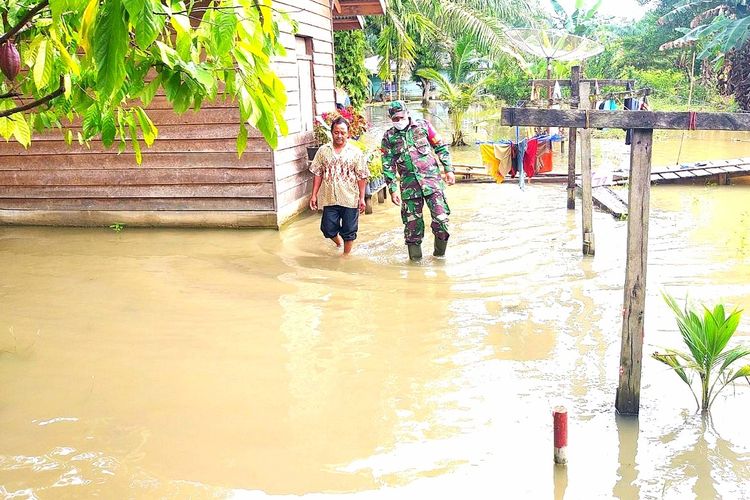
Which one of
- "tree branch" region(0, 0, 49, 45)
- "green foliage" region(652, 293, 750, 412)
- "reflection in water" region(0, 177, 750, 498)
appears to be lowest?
"reflection in water" region(0, 177, 750, 498)

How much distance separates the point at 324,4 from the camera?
11375 millimetres

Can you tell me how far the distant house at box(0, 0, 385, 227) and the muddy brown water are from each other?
98cm

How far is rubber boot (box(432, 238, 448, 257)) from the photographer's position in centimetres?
769

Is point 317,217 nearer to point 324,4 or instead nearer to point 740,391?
point 324,4

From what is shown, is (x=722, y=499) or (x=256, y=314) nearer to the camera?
(x=722, y=499)

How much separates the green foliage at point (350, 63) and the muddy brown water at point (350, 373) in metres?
7.19

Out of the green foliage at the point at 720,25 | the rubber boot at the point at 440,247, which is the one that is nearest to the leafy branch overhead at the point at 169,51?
the rubber boot at the point at 440,247

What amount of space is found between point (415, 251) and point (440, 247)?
30 cm

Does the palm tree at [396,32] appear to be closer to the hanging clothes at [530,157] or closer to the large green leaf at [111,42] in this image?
the hanging clothes at [530,157]

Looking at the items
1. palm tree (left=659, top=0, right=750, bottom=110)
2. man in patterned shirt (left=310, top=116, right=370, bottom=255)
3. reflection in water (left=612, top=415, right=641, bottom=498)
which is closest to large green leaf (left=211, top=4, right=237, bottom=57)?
reflection in water (left=612, top=415, right=641, bottom=498)

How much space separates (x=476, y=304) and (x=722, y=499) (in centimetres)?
299

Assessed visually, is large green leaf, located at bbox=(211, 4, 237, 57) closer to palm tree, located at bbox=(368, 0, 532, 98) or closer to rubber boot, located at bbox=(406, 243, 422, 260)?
rubber boot, located at bbox=(406, 243, 422, 260)

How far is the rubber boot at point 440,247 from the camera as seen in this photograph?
303 inches

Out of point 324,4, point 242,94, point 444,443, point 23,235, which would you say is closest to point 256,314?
point 444,443
